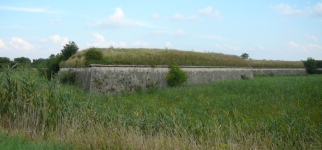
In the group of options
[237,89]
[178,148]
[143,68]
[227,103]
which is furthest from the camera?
[143,68]

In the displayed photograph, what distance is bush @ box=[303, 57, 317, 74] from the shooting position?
122ft

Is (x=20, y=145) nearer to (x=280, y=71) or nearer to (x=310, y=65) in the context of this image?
(x=280, y=71)

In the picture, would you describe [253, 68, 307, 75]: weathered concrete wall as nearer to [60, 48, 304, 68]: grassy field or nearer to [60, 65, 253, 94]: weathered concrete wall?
[60, 48, 304, 68]: grassy field

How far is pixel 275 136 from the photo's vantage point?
5215 millimetres

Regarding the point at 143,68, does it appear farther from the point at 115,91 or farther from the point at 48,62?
the point at 48,62

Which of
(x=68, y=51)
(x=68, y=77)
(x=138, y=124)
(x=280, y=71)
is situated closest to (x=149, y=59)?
(x=68, y=77)

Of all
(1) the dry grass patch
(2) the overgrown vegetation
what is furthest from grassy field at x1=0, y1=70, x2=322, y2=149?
(2) the overgrown vegetation

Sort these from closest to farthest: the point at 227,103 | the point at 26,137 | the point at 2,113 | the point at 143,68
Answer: the point at 26,137
the point at 2,113
the point at 227,103
the point at 143,68

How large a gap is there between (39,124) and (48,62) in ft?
63.6

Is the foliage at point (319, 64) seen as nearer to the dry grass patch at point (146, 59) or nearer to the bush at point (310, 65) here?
the bush at point (310, 65)

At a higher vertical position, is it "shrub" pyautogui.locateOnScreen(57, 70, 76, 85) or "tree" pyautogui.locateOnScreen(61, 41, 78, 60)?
"tree" pyautogui.locateOnScreen(61, 41, 78, 60)

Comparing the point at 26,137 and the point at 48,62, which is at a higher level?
the point at 48,62

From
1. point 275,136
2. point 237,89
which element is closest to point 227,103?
point 237,89

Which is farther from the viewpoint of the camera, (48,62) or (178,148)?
(48,62)
